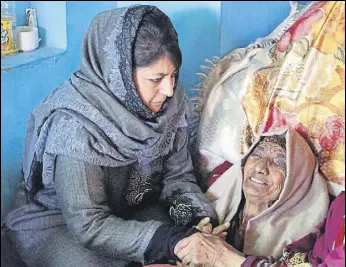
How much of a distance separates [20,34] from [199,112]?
2.32ft

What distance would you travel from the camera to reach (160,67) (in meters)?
1.68

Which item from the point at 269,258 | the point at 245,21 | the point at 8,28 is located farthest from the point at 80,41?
the point at 269,258

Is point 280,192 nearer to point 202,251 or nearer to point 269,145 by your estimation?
point 269,145

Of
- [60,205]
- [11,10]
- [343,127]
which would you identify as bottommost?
[60,205]

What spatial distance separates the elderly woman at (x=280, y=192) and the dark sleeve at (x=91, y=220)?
0.36m

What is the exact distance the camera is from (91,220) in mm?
1651

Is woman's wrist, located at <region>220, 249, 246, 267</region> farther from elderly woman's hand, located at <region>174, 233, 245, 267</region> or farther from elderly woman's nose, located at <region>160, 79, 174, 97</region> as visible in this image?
elderly woman's nose, located at <region>160, 79, 174, 97</region>

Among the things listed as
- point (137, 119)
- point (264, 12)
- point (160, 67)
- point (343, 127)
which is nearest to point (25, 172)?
point (137, 119)

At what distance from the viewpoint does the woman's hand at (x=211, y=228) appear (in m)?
1.80

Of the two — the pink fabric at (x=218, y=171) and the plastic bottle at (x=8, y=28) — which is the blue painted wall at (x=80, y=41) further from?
the pink fabric at (x=218, y=171)

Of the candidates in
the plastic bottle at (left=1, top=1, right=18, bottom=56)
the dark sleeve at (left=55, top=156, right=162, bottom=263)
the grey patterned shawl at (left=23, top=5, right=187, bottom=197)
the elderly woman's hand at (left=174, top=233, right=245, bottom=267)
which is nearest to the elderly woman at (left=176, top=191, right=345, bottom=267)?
the elderly woman's hand at (left=174, top=233, right=245, bottom=267)

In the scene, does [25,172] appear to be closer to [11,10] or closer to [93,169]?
[93,169]

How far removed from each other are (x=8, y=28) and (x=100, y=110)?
1.87ft

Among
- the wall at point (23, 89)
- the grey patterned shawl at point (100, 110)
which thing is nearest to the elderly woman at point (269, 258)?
the grey patterned shawl at point (100, 110)
